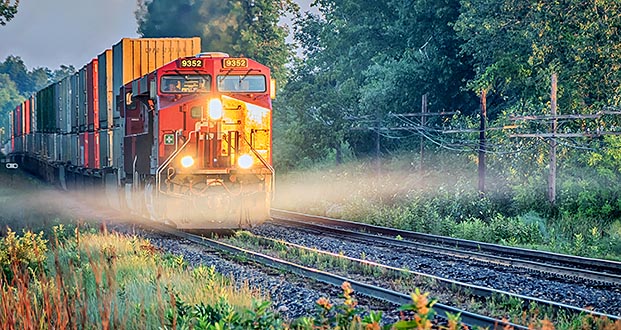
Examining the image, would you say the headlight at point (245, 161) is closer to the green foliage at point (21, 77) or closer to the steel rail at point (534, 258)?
the steel rail at point (534, 258)

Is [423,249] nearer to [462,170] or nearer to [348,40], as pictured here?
[462,170]

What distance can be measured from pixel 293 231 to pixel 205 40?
28.4 meters

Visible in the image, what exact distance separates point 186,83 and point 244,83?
1134mm

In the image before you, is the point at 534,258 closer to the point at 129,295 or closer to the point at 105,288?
the point at 129,295

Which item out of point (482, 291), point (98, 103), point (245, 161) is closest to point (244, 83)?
point (245, 161)

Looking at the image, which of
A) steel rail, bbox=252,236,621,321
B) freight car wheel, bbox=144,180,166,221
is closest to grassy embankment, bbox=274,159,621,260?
steel rail, bbox=252,236,621,321

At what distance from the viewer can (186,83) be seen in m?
15.3

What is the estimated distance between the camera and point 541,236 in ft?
52.3

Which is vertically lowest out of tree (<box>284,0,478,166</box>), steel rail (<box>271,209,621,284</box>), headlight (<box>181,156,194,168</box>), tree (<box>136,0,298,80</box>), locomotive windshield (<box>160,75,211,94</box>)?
steel rail (<box>271,209,621,284</box>)

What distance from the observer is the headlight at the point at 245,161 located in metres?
15.0

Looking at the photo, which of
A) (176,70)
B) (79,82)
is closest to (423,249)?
(176,70)

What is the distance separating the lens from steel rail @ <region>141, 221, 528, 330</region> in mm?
7617

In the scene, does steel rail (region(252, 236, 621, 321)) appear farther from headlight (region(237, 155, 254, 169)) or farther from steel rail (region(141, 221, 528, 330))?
headlight (region(237, 155, 254, 169))

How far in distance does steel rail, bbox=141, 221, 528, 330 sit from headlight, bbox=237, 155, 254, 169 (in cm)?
155
